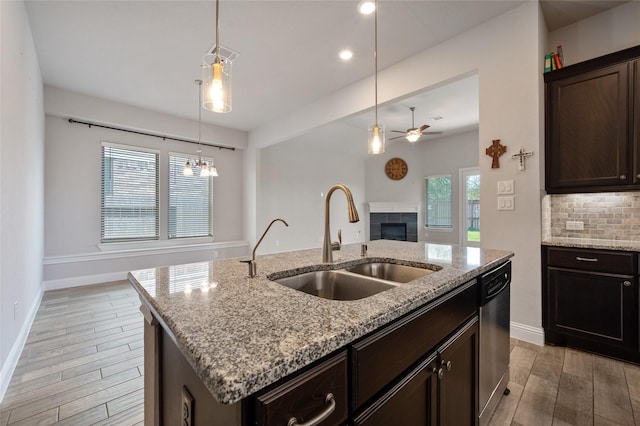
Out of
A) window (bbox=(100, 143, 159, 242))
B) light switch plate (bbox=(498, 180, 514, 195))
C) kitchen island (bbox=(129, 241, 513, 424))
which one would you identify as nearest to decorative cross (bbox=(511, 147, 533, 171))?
light switch plate (bbox=(498, 180, 514, 195))

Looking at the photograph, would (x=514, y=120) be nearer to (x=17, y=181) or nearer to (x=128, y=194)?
(x=17, y=181)

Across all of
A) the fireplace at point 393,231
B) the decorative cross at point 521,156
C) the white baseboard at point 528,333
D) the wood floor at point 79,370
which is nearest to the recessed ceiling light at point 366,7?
the decorative cross at point 521,156

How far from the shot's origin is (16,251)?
7.81ft

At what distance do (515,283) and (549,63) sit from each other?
202cm

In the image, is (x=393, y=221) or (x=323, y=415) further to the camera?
(x=393, y=221)

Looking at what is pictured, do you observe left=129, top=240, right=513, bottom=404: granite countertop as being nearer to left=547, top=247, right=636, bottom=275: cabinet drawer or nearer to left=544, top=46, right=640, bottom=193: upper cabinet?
left=547, top=247, right=636, bottom=275: cabinet drawer

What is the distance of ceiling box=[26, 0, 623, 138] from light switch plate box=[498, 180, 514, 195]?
1565mm

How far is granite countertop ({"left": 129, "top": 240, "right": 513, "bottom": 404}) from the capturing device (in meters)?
0.55

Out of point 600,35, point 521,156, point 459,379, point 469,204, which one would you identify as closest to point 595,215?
point 521,156

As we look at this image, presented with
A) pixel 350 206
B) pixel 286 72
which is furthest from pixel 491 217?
pixel 286 72

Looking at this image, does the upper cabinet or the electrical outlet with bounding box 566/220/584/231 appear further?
the electrical outlet with bounding box 566/220/584/231

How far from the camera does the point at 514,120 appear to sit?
254 cm

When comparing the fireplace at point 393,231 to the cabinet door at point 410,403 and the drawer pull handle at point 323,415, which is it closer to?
the cabinet door at point 410,403

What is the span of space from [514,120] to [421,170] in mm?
5477
